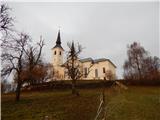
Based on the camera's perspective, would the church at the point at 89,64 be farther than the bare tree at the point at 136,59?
Yes

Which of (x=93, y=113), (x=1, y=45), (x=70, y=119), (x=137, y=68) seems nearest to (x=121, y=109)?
(x=93, y=113)

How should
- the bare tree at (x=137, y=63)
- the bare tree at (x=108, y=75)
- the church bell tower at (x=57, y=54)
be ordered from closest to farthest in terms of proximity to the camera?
the bare tree at (x=137, y=63) < the bare tree at (x=108, y=75) < the church bell tower at (x=57, y=54)

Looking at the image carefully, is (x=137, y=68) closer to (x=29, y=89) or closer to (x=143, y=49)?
(x=143, y=49)

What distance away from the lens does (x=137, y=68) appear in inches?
2010

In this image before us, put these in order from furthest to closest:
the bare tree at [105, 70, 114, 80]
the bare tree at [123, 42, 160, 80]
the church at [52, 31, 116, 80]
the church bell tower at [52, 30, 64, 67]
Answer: the church bell tower at [52, 30, 64, 67] → the church at [52, 31, 116, 80] → the bare tree at [105, 70, 114, 80] → the bare tree at [123, 42, 160, 80]

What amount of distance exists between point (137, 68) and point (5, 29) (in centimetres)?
3920

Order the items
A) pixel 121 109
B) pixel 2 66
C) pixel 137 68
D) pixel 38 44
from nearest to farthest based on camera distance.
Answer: pixel 121 109
pixel 2 66
pixel 38 44
pixel 137 68

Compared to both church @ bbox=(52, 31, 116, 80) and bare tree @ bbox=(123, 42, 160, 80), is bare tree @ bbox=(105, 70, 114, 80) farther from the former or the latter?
bare tree @ bbox=(123, 42, 160, 80)

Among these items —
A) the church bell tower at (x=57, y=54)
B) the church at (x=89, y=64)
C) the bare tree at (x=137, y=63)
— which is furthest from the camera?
the church bell tower at (x=57, y=54)

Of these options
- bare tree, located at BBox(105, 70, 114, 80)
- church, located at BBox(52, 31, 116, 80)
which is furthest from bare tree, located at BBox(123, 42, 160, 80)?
church, located at BBox(52, 31, 116, 80)

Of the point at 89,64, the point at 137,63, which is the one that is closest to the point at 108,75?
the point at 89,64

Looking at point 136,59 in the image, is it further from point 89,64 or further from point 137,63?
point 89,64

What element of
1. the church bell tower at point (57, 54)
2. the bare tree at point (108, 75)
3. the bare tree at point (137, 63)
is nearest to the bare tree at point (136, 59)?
the bare tree at point (137, 63)

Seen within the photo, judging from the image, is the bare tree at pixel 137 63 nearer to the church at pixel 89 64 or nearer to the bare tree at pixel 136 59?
the bare tree at pixel 136 59
